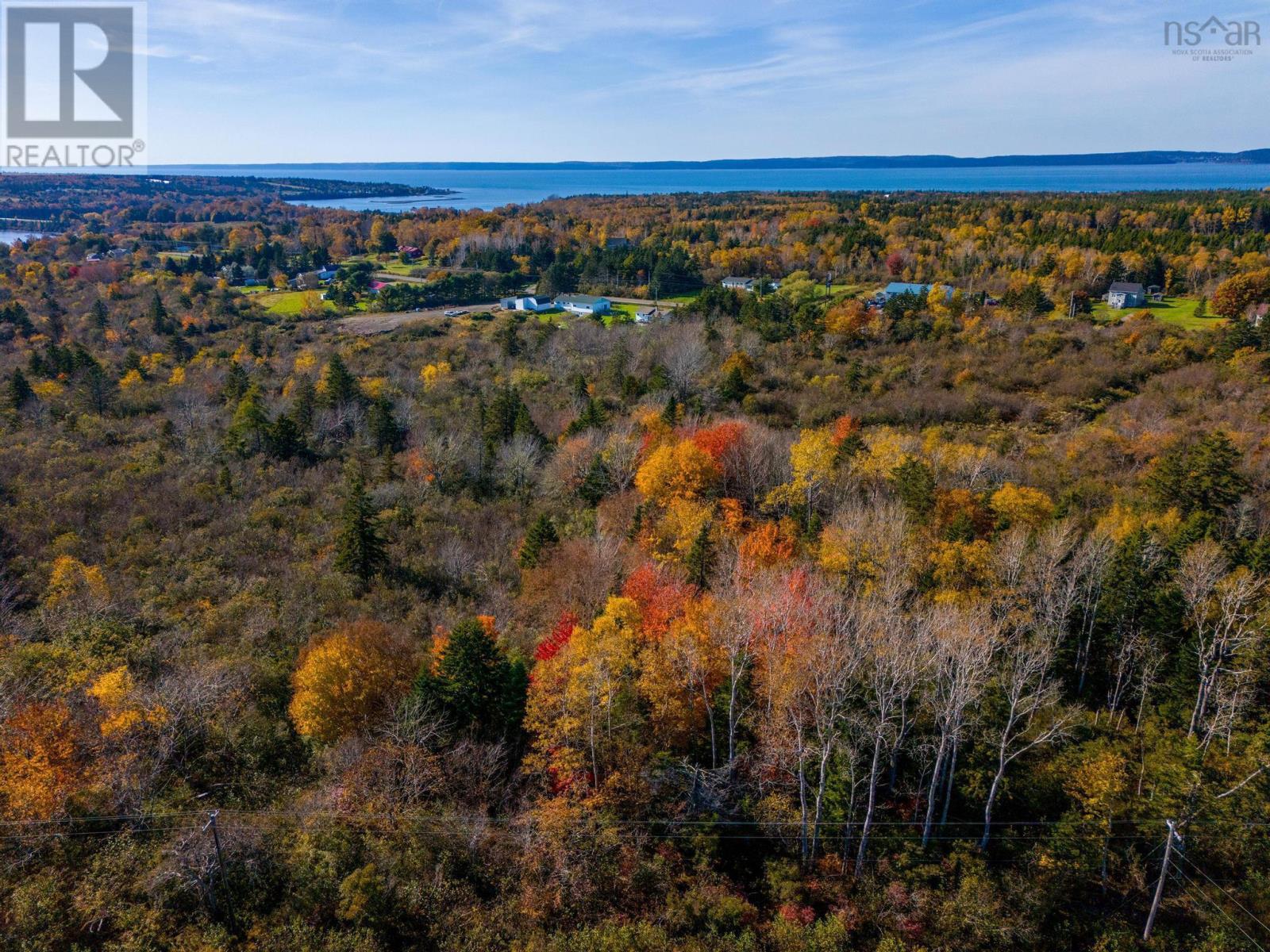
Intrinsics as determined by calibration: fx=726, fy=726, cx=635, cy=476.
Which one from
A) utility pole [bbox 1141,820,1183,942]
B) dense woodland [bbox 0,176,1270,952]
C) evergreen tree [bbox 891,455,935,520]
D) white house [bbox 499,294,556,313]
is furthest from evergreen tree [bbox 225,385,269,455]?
utility pole [bbox 1141,820,1183,942]

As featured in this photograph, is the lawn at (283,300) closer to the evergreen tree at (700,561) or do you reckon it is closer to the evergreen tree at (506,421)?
the evergreen tree at (506,421)

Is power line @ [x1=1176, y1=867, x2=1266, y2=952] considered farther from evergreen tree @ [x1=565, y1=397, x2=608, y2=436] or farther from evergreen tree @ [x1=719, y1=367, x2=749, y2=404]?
evergreen tree @ [x1=719, y1=367, x2=749, y2=404]

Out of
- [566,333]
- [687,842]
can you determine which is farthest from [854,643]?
[566,333]

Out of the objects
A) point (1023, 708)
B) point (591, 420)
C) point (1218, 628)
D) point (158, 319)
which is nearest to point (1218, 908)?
A: point (1023, 708)

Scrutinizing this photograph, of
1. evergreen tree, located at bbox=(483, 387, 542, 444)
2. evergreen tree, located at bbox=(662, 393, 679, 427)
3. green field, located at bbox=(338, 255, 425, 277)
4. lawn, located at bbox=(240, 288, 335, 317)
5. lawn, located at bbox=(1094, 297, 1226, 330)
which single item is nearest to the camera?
evergreen tree, located at bbox=(662, 393, 679, 427)

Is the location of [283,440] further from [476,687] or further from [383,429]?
[476,687]

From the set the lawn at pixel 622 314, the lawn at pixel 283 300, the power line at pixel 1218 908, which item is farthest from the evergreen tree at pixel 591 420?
the lawn at pixel 283 300
